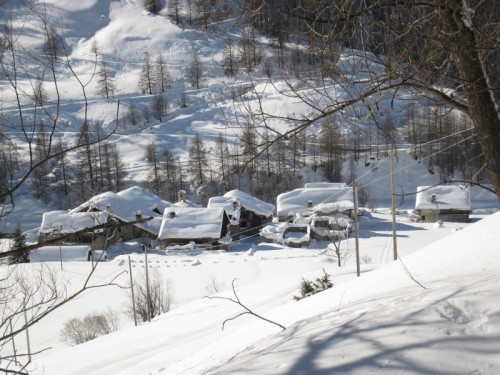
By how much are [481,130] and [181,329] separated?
312 inches

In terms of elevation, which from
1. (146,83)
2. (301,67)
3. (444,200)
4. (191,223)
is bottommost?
(191,223)

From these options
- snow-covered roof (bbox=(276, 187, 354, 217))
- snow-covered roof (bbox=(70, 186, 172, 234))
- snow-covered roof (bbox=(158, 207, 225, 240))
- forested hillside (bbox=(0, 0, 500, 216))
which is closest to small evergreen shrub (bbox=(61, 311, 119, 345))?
forested hillside (bbox=(0, 0, 500, 216))

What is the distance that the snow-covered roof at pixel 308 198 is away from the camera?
3609 centimetres

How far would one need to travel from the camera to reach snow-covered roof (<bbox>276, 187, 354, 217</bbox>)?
118ft

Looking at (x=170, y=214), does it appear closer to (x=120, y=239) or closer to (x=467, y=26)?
(x=120, y=239)

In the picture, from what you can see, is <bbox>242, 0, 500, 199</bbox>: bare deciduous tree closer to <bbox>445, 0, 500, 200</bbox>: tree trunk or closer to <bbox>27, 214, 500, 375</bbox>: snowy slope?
<bbox>445, 0, 500, 200</bbox>: tree trunk

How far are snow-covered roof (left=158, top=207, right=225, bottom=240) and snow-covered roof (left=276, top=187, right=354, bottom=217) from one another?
6.05m

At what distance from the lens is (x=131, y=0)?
84562 mm

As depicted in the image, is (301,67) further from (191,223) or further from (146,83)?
(146,83)

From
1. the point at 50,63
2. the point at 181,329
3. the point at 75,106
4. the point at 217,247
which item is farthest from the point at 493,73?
the point at 75,106

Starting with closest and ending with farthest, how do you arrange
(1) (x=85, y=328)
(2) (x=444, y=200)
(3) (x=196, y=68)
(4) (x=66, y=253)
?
(3) (x=196, y=68), (1) (x=85, y=328), (4) (x=66, y=253), (2) (x=444, y=200)

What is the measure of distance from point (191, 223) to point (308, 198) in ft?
34.1

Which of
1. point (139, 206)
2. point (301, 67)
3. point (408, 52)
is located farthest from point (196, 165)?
point (408, 52)

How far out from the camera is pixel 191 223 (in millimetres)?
32469
